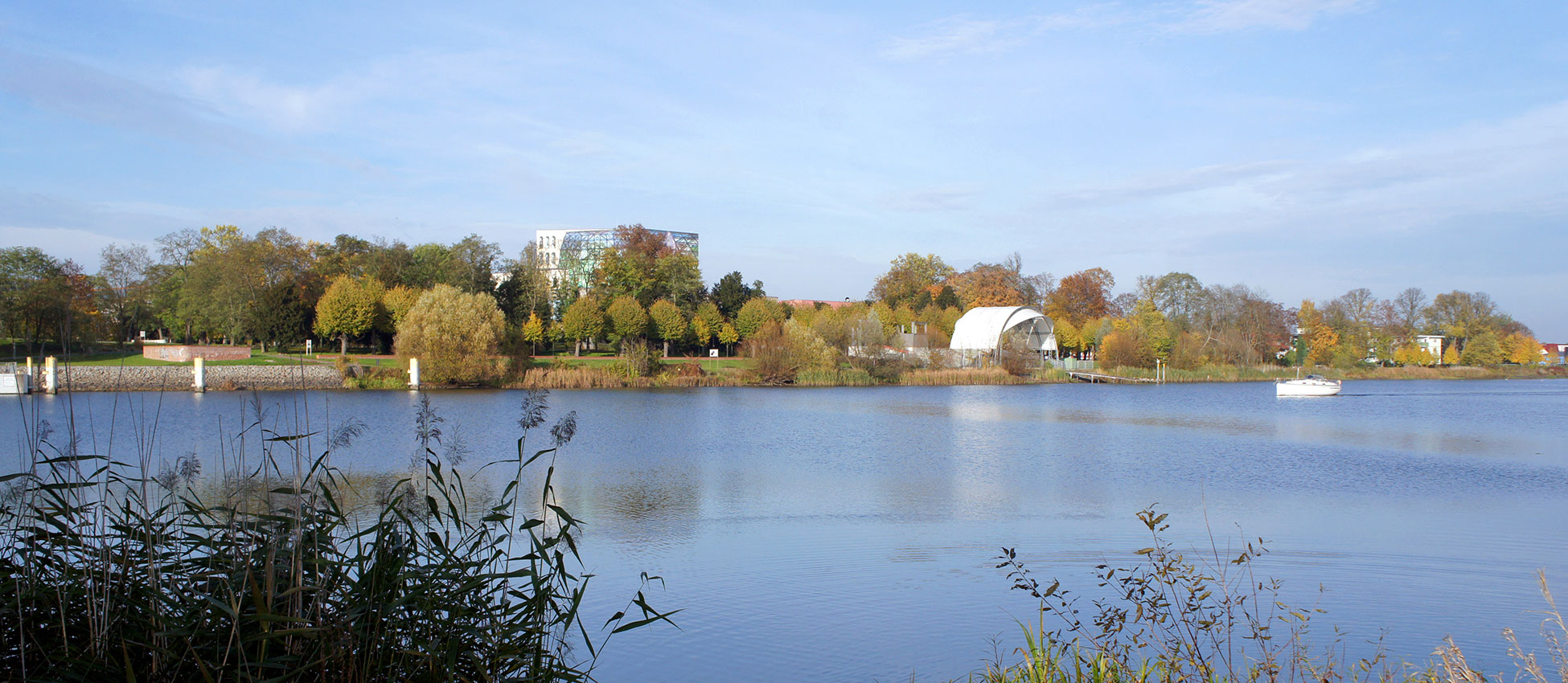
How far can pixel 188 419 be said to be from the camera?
25.6m

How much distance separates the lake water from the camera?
6980mm

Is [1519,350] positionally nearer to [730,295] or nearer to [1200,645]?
[730,295]

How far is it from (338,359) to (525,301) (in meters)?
17.8

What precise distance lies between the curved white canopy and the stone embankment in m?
39.2

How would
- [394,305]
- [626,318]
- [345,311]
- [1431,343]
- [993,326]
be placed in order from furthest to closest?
[1431,343], [993,326], [626,318], [394,305], [345,311]

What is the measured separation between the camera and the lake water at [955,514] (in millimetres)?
6980

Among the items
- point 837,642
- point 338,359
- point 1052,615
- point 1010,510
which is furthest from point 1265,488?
point 338,359

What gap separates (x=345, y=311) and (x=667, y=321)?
1909 centimetres

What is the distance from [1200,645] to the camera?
6.34 m

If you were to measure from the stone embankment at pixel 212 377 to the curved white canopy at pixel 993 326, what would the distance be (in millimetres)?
39152

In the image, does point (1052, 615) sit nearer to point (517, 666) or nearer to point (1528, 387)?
point (517, 666)

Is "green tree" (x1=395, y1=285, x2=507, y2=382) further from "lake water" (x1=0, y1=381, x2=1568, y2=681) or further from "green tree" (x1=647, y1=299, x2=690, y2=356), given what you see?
"green tree" (x1=647, y1=299, x2=690, y2=356)

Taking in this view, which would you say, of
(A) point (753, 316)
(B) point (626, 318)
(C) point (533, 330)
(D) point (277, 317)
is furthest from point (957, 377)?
(D) point (277, 317)

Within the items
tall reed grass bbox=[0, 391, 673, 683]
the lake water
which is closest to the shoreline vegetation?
the lake water
